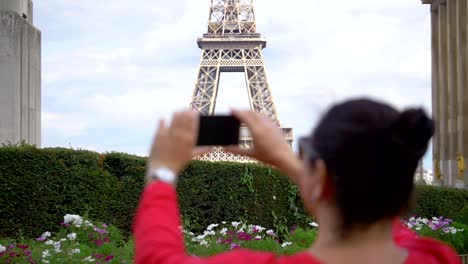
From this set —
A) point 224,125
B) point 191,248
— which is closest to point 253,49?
point 191,248

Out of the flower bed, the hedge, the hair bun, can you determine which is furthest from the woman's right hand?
the hedge

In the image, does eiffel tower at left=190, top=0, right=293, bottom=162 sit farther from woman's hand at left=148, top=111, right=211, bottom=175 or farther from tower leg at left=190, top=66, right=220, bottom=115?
woman's hand at left=148, top=111, right=211, bottom=175

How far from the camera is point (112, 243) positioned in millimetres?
9430

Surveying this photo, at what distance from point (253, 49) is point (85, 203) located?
51.2 meters

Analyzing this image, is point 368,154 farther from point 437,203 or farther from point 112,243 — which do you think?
point 437,203

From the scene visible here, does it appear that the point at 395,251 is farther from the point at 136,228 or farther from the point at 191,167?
the point at 191,167

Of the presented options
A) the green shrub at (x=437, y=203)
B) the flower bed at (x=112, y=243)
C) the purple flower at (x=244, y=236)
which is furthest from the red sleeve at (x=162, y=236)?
the green shrub at (x=437, y=203)

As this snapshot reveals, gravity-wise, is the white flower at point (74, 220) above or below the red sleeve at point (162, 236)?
below

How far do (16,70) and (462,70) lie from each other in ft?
95.2

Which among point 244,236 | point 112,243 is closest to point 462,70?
point 244,236

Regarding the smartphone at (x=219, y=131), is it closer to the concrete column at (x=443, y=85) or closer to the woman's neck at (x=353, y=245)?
the woman's neck at (x=353, y=245)

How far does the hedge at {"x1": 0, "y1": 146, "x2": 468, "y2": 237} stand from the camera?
441 inches

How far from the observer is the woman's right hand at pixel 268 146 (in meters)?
1.70

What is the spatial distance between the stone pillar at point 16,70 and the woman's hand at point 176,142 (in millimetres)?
15516
